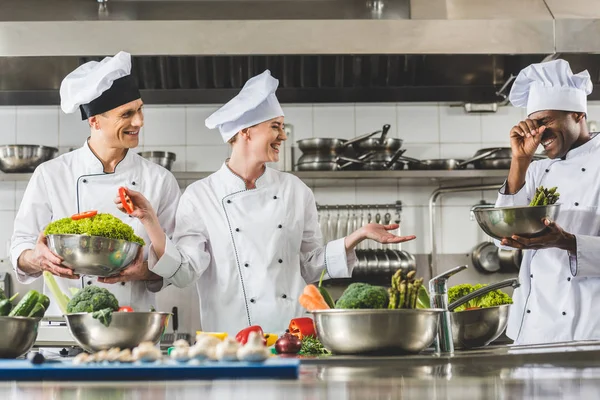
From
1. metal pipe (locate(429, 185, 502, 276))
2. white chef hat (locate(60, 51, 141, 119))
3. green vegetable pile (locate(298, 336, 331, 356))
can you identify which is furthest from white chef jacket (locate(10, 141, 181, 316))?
metal pipe (locate(429, 185, 502, 276))

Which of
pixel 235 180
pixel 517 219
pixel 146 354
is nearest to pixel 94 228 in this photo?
pixel 235 180

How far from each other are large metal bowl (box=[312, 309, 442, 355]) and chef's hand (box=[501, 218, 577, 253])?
1052 millimetres

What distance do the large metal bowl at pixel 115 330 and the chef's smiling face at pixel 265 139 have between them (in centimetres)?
156

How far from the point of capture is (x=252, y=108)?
3.30 meters

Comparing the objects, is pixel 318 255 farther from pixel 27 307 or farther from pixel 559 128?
pixel 27 307

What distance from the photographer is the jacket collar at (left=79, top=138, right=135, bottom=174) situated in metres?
3.26

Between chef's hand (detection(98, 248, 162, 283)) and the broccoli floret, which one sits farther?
chef's hand (detection(98, 248, 162, 283))

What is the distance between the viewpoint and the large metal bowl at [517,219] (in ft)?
8.79

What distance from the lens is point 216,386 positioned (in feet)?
4.08

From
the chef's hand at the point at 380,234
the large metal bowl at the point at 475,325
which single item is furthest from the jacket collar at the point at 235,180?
the large metal bowl at the point at 475,325

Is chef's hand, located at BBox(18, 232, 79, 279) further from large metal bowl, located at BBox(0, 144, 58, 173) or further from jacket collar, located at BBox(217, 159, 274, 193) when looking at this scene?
large metal bowl, located at BBox(0, 144, 58, 173)

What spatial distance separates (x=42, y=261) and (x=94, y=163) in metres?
0.64

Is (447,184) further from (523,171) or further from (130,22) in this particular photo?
(130,22)

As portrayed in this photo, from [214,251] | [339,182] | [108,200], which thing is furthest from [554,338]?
[339,182]
